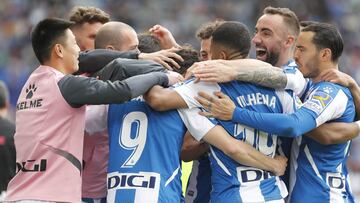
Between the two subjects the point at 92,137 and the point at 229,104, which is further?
the point at 92,137

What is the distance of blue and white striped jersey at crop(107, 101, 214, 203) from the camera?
6.25 metres

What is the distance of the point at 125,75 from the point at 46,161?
0.84 m

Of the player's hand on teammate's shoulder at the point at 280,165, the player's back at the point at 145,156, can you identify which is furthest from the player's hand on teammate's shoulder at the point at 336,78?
the player's back at the point at 145,156

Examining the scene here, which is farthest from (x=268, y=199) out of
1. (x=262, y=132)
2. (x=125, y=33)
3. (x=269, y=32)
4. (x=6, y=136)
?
(x=6, y=136)

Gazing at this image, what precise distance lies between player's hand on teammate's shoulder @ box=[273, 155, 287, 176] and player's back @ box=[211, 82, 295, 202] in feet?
0.14

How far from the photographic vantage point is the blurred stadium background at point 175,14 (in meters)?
20.2

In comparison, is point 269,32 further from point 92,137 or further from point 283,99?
point 92,137

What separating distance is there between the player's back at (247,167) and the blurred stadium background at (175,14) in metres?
13.3

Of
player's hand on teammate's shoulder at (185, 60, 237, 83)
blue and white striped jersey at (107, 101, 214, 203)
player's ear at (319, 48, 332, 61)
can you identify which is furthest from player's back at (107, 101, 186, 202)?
player's ear at (319, 48, 332, 61)

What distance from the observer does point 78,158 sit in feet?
20.6

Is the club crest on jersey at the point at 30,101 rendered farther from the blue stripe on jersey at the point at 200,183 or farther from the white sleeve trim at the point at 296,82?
the white sleeve trim at the point at 296,82

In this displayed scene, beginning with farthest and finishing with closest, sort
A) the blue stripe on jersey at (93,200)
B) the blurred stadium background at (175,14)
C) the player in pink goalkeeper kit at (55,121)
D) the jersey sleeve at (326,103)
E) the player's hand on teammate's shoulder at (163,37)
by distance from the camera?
the blurred stadium background at (175,14)
the player's hand on teammate's shoulder at (163,37)
the blue stripe on jersey at (93,200)
the jersey sleeve at (326,103)
the player in pink goalkeeper kit at (55,121)

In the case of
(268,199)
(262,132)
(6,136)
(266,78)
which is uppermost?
(266,78)

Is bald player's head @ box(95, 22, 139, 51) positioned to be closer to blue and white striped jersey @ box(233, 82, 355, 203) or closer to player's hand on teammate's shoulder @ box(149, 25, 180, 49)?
player's hand on teammate's shoulder @ box(149, 25, 180, 49)
